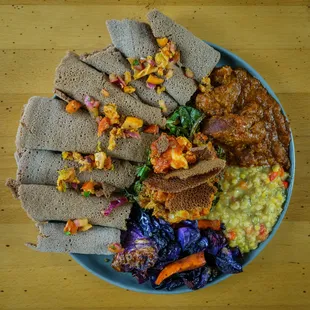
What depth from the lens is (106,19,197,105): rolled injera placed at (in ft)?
9.76

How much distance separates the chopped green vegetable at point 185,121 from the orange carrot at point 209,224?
27.1 inches

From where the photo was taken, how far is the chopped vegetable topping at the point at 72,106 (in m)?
2.91

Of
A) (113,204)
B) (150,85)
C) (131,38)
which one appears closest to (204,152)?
(150,85)

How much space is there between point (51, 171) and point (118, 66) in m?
A: 0.95

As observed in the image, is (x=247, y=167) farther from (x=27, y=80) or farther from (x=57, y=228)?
(x=27, y=80)

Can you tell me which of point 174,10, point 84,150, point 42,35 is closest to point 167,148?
point 84,150

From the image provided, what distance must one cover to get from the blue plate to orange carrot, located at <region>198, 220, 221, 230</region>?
37 centimetres

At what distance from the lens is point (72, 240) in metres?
3.06

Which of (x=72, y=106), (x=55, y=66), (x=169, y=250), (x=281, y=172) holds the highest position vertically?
(x=55, y=66)

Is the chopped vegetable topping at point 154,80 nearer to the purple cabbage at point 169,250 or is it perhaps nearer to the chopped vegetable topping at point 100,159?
the chopped vegetable topping at point 100,159

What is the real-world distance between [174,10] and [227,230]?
193 cm

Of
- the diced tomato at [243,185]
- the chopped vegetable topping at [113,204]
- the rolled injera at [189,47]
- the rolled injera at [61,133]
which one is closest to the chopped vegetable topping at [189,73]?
the rolled injera at [189,47]

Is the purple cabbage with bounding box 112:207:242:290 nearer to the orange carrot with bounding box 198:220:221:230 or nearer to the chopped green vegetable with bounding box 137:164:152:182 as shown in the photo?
the orange carrot with bounding box 198:220:221:230

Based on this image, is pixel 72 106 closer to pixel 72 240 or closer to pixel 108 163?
pixel 108 163
